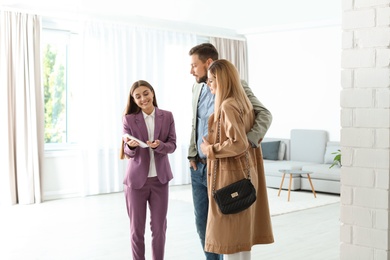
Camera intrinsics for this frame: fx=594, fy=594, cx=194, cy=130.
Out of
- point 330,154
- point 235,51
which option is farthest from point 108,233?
point 235,51

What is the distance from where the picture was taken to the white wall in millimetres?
9195

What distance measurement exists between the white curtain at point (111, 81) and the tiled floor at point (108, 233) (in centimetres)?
83

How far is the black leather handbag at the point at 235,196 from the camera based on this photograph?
2.88m

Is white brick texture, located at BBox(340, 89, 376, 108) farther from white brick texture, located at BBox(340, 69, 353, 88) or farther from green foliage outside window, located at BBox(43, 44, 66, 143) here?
green foliage outside window, located at BBox(43, 44, 66, 143)

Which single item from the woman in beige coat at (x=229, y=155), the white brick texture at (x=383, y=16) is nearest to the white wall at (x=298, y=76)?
the woman in beige coat at (x=229, y=155)

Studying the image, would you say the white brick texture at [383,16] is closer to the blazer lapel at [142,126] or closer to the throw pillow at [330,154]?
the blazer lapel at [142,126]

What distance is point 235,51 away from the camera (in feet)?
33.4

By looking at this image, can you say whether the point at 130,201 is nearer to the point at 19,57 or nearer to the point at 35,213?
the point at 35,213

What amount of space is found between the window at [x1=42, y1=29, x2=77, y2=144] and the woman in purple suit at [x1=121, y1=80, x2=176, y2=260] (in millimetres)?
4608

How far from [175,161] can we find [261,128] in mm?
6192

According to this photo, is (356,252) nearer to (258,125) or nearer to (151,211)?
(258,125)

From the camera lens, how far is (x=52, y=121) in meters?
8.11

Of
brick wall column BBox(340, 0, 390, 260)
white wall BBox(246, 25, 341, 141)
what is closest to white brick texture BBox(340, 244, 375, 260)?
brick wall column BBox(340, 0, 390, 260)

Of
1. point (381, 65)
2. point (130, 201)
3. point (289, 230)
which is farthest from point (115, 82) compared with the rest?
point (381, 65)
